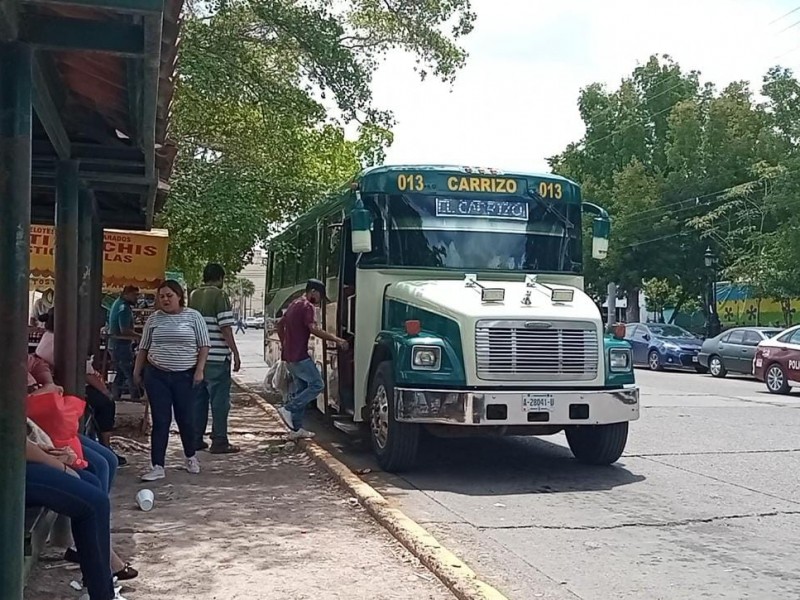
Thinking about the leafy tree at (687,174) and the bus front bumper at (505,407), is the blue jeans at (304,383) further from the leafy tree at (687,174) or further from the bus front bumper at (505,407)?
the leafy tree at (687,174)

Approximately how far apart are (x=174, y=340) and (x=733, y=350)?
1861 centimetres

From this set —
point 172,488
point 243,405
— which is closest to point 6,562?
point 172,488

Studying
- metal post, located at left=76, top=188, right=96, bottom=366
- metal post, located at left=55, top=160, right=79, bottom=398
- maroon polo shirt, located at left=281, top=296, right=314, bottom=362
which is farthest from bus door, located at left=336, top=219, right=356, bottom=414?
metal post, located at left=55, top=160, right=79, bottom=398

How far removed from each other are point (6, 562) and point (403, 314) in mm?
5972

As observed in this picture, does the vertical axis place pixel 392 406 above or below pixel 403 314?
below

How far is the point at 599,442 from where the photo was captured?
9.43m

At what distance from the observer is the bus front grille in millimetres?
8633

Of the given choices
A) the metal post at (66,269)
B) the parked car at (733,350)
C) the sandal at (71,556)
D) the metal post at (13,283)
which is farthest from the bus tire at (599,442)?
the parked car at (733,350)

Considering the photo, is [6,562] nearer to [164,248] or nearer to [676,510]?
[676,510]

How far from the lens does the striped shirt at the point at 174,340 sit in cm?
819

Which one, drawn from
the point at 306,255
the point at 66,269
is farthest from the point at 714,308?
the point at 66,269

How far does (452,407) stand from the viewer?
849 cm

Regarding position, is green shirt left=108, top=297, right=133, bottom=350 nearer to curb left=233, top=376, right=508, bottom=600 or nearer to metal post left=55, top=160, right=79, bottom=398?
curb left=233, top=376, right=508, bottom=600

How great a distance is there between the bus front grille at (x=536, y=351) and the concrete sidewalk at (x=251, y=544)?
1.82 metres
